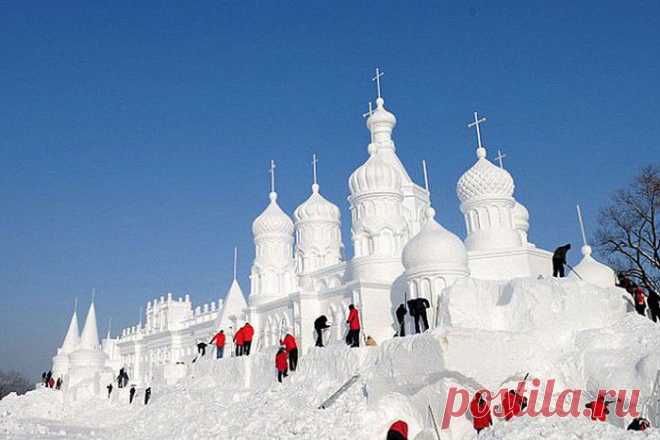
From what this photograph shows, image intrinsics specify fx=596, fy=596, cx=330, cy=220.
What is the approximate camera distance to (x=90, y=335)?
40750mm

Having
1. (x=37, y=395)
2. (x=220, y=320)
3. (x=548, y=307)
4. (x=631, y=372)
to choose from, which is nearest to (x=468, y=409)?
(x=631, y=372)

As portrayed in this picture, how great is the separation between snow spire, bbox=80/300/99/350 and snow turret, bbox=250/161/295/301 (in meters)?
15.3

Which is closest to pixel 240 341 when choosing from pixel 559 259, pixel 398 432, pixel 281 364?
pixel 281 364

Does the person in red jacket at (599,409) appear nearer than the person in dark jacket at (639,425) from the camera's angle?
No

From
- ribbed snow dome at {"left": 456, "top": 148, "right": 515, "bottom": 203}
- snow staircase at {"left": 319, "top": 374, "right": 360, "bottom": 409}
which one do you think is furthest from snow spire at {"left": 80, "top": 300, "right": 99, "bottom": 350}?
snow staircase at {"left": 319, "top": 374, "right": 360, "bottom": 409}

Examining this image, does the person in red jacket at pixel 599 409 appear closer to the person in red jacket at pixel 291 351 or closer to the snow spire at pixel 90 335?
the person in red jacket at pixel 291 351

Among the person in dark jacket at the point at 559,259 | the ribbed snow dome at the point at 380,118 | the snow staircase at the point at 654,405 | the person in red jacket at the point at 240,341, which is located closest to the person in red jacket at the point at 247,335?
the person in red jacket at the point at 240,341

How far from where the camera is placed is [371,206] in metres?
27.2

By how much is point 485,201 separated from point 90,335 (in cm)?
2892

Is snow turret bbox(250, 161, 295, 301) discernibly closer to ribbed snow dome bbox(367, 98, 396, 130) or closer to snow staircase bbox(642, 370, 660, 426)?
ribbed snow dome bbox(367, 98, 396, 130)

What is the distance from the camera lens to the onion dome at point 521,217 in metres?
30.5

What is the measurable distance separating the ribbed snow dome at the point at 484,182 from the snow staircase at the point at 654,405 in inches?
606

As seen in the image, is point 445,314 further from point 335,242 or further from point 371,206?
point 335,242

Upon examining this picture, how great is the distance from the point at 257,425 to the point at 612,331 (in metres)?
8.37
